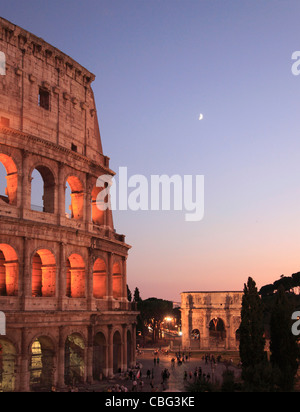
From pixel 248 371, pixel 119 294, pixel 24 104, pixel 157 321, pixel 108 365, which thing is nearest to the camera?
pixel 248 371

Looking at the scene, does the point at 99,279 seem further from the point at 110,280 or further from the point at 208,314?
the point at 208,314

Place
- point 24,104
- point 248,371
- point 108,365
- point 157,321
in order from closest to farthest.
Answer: point 248,371 → point 24,104 → point 108,365 → point 157,321

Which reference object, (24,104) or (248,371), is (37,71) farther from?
(248,371)

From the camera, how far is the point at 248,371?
3009cm

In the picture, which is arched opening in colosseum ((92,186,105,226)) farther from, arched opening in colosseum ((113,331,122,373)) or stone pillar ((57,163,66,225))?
arched opening in colosseum ((113,331,122,373))

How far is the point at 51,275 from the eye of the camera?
109 feet

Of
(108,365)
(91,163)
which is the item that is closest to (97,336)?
(108,365)

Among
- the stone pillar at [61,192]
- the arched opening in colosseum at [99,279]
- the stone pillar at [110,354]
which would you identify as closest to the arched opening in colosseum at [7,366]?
the stone pillar at [61,192]

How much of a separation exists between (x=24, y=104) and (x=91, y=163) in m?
7.34

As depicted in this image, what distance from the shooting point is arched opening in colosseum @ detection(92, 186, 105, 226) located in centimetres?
4016

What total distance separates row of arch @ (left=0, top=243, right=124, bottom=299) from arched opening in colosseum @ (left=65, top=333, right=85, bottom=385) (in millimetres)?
3079

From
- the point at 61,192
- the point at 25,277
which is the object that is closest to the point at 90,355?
the point at 25,277

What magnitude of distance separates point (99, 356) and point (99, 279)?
5872mm

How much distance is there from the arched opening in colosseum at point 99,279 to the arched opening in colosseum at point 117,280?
2.62 m
